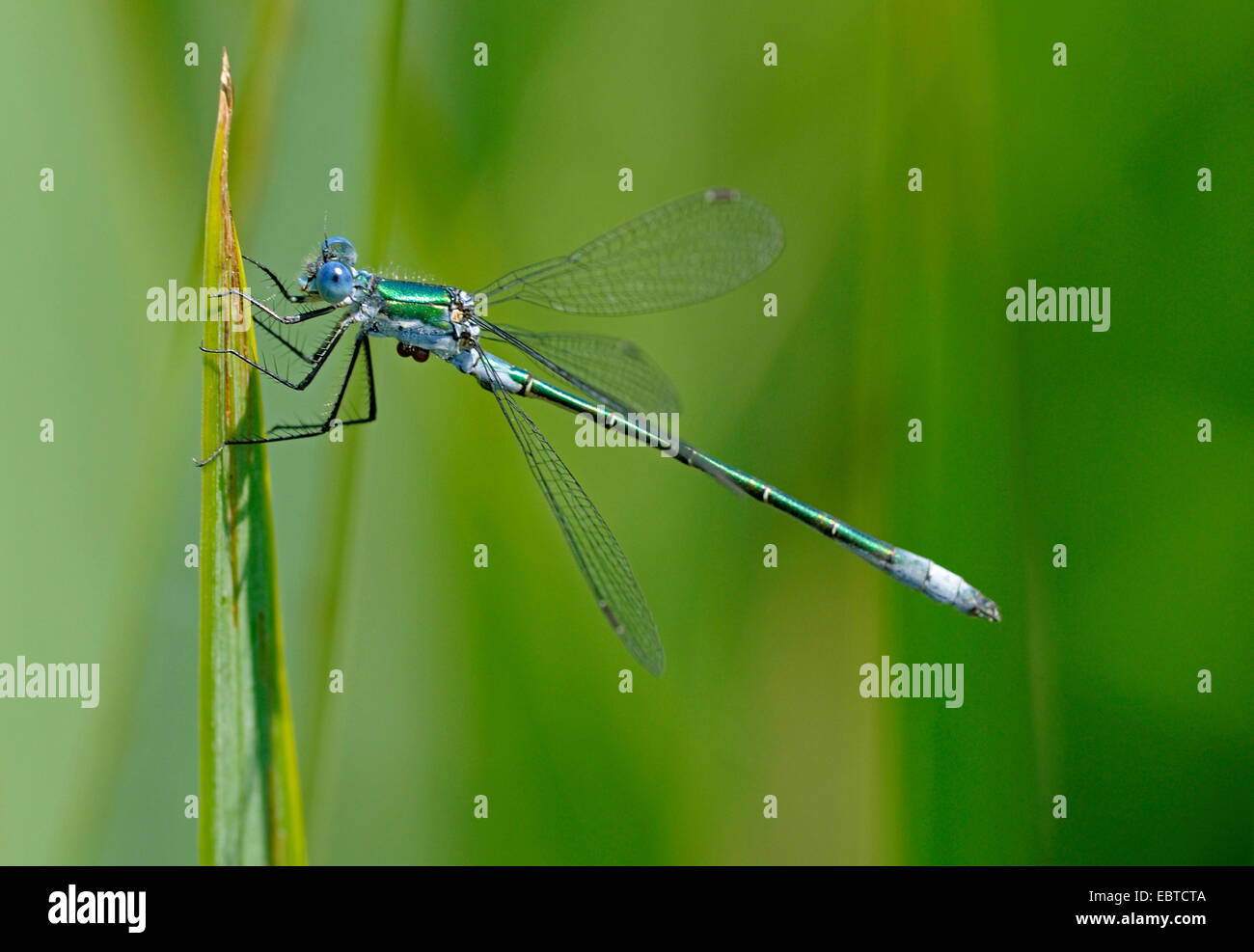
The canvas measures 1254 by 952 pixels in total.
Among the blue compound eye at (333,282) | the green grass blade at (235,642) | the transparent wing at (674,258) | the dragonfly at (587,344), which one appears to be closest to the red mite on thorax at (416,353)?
the dragonfly at (587,344)

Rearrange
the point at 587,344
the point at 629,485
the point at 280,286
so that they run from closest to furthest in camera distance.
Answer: the point at 280,286 → the point at 629,485 → the point at 587,344

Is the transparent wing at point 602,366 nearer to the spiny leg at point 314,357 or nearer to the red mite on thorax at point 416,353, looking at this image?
the red mite on thorax at point 416,353

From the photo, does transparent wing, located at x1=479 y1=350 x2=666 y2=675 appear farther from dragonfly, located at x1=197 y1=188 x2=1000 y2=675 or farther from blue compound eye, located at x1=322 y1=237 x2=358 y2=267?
blue compound eye, located at x1=322 y1=237 x2=358 y2=267

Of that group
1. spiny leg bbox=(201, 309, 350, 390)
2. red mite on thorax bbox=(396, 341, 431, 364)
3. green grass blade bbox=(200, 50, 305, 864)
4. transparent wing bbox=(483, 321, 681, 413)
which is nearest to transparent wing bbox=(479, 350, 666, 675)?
red mite on thorax bbox=(396, 341, 431, 364)

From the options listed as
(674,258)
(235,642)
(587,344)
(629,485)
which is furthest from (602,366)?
(235,642)

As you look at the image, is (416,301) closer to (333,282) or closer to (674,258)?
(333,282)
